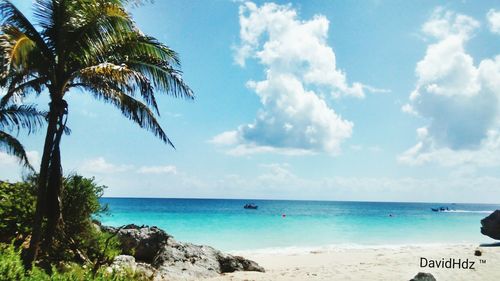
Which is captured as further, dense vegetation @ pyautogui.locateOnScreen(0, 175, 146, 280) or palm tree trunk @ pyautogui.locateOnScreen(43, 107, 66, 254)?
dense vegetation @ pyautogui.locateOnScreen(0, 175, 146, 280)

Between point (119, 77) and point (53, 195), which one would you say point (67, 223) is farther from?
point (119, 77)

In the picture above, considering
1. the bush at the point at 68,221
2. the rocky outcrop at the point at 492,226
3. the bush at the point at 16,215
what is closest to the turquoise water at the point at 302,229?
the bush at the point at 68,221

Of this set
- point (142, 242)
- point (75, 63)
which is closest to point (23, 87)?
point (75, 63)

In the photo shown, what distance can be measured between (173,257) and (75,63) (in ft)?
20.4

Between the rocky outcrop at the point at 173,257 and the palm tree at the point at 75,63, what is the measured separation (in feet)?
11.4

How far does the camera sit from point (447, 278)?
11.6 meters

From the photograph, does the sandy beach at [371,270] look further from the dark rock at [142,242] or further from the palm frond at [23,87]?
the palm frond at [23,87]

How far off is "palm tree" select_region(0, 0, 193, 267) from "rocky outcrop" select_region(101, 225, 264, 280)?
347 centimetres

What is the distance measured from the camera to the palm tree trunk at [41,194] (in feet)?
24.7

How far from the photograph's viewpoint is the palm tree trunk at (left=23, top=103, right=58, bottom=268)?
7.53m

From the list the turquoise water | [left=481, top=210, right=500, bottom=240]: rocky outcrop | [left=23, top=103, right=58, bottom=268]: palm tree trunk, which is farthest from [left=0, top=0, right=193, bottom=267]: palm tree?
[left=481, top=210, right=500, bottom=240]: rocky outcrop

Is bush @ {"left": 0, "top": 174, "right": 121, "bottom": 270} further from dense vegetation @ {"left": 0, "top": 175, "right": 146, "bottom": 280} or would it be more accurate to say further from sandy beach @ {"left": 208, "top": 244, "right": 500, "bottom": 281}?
sandy beach @ {"left": 208, "top": 244, "right": 500, "bottom": 281}

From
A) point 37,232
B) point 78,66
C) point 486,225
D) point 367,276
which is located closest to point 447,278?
point 367,276

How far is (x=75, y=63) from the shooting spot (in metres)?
9.38
